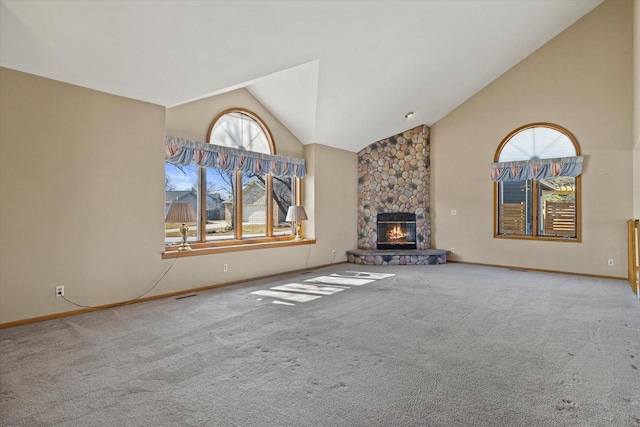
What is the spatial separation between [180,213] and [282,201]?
258cm

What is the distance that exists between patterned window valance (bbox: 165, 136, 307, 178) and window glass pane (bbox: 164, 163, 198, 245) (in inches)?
9.2

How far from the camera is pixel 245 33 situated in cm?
392

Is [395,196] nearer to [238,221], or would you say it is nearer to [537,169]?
[537,169]

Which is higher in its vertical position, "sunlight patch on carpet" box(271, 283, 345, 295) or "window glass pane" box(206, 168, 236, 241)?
"window glass pane" box(206, 168, 236, 241)

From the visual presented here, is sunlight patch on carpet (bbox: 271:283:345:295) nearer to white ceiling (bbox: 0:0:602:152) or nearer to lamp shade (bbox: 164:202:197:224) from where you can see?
lamp shade (bbox: 164:202:197:224)

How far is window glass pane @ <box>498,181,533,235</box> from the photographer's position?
6.86 meters

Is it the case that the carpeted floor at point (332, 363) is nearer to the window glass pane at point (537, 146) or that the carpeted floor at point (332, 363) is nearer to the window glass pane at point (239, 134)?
the window glass pane at point (239, 134)

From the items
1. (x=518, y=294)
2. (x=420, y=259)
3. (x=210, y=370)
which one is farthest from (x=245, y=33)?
(x=420, y=259)

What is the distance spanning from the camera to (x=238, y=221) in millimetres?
6125

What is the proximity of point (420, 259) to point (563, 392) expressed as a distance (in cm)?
523

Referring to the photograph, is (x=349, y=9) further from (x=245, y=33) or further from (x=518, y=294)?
(x=518, y=294)

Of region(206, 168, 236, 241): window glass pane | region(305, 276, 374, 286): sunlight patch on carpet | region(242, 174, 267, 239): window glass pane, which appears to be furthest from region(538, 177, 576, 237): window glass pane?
region(206, 168, 236, 241): window glass pane

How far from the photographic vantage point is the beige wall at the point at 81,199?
3.56 m

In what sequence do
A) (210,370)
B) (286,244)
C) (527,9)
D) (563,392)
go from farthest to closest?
(286,244)
(527,9)
(210,370)
(563,392)
